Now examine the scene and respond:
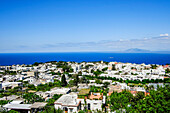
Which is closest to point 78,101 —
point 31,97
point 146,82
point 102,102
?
point 102,102

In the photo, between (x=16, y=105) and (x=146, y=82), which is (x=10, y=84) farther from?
(x=146, y=82)

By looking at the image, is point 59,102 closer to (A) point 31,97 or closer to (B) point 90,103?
(B) point 90,103

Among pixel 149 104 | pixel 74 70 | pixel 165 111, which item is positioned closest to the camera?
pixel 165 111

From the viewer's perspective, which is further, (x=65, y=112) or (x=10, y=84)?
(x=10, y=84)

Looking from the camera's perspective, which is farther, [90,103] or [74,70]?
[74,70]

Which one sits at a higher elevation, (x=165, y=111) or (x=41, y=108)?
(x=165, y=111)

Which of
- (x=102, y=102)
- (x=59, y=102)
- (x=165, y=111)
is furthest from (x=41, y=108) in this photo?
(x=165, y=111)

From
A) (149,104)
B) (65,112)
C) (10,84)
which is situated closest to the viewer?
(149,104)

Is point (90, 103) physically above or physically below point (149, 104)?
below

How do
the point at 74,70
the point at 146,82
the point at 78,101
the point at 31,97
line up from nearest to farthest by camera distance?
1. the point at 78,101
2. the point at 31,97
3. the point at 146,82
4. the point at 74,70
